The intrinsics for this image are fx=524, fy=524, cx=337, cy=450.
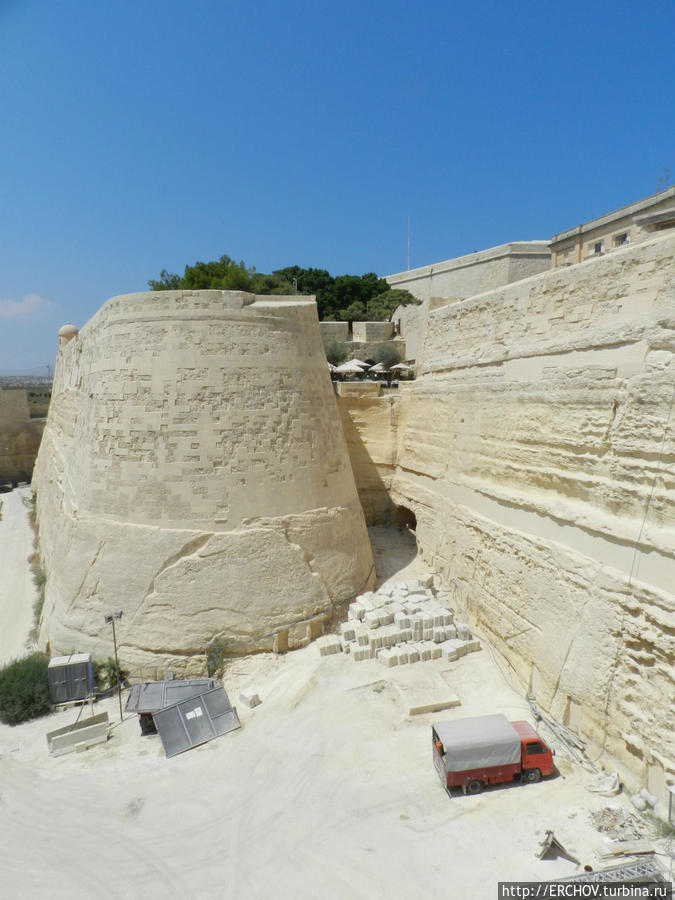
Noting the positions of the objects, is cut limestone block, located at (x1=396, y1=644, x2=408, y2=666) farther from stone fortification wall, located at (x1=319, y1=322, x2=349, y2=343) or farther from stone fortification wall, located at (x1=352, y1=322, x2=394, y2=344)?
stone fortification wall, located at (x1=319, y1=322, x2=349, y2=343)

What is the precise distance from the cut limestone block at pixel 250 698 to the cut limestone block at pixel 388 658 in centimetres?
192

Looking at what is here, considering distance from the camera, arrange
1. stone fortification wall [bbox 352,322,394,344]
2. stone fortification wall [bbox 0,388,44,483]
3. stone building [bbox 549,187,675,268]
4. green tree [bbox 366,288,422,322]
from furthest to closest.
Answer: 1. green tree [bbox 366,288,422,322]
2. stone fortification wall [bbox 0,388,44,483]
3. stone fortification wall [bbox 352,322,394,344]
4. stone building [bbox 549,187,675,268]

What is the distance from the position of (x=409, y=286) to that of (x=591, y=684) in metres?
29.8

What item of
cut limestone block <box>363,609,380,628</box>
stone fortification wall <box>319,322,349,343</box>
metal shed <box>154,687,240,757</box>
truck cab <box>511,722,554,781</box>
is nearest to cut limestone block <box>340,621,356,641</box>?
cut limestone block <box>363,609,380,628</box>

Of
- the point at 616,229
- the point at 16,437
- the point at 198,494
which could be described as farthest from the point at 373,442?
the point at 16,437

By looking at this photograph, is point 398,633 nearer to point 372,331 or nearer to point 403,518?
point 403,518

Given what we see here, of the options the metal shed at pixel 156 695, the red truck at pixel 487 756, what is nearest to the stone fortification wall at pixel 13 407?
the metal shed at pixel 156 695

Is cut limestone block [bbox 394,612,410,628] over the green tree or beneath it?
beneath

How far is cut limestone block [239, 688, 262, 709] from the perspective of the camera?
7574 mm

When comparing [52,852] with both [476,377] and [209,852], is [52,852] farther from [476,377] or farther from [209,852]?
[476,377]

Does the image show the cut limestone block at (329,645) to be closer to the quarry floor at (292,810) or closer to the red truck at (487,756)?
the quarry floor at (292,810)

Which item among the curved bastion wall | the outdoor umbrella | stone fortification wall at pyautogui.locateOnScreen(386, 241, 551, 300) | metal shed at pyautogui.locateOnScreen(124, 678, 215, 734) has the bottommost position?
metal shed at pyautogui.locateOnScreen(124, 678, 215, 734)

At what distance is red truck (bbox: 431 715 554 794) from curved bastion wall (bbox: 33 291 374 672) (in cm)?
350

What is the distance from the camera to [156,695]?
7426mm
